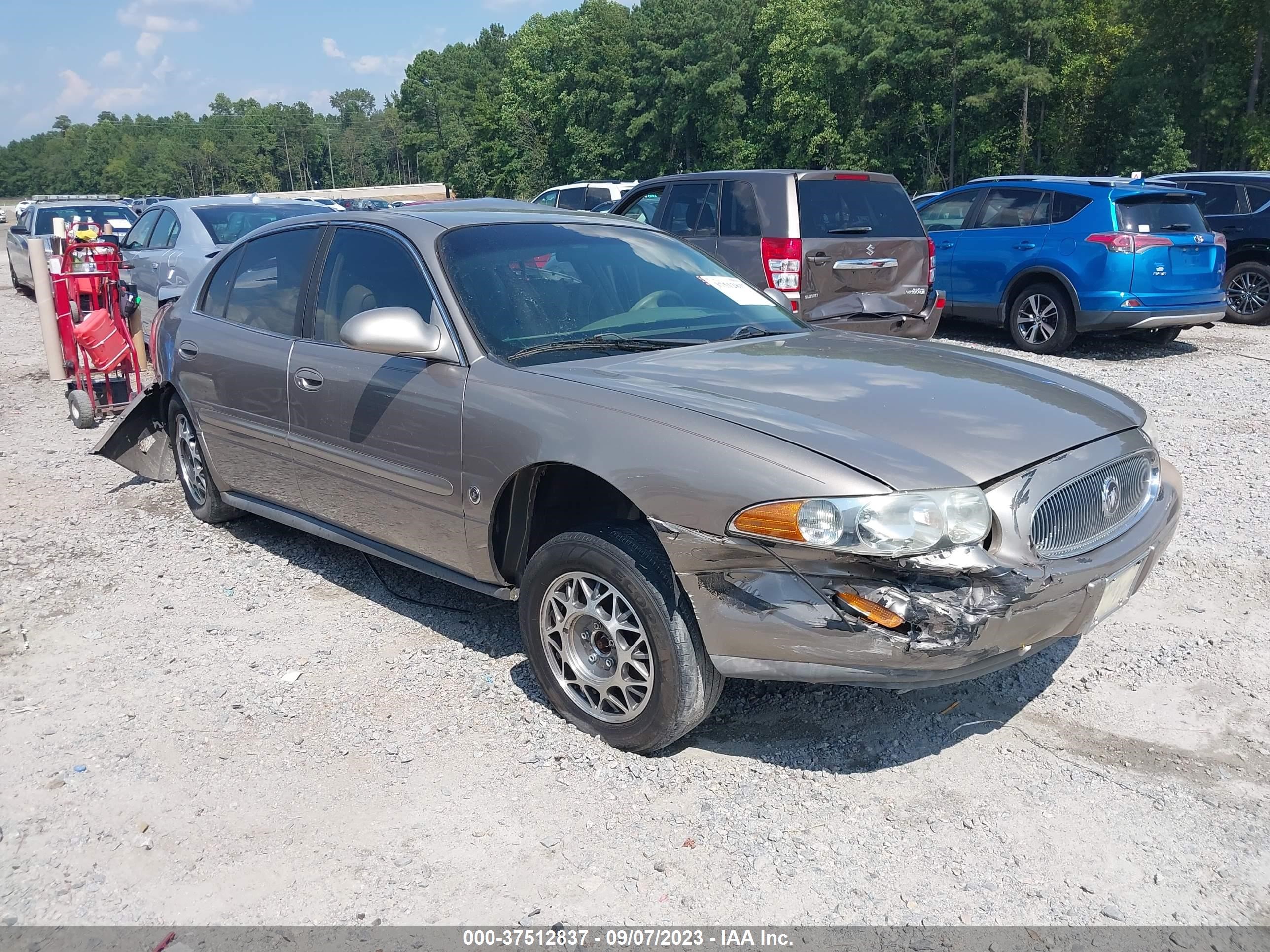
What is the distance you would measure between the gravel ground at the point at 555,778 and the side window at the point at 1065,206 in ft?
21.3

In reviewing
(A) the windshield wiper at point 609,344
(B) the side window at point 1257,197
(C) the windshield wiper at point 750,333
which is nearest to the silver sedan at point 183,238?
(A) the windshield wiper at point 609,344

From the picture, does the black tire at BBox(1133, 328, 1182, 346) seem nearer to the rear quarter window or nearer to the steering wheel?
the rear quarter window

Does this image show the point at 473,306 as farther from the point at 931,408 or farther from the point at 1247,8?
the point at 1247,8

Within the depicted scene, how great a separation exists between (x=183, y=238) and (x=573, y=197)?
48.6ft

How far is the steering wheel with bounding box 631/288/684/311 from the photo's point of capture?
4.27m

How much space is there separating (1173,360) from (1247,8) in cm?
3700

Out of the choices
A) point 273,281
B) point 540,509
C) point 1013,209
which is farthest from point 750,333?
point 1013,209

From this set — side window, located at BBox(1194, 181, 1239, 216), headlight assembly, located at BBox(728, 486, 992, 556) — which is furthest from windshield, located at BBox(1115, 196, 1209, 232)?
headlight assembly, located at BBox(728, 486, 992, 556)

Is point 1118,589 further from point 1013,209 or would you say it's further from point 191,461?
point 1013,209

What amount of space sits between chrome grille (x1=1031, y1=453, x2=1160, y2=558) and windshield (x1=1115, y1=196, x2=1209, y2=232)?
25.5 ft

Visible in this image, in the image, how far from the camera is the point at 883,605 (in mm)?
2797

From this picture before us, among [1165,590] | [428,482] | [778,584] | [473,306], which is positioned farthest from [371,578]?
[1165,590]

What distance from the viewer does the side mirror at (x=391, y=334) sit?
3738mm

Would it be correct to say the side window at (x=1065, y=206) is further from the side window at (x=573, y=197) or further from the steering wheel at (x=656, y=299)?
the side window at (x=573, y=197)
